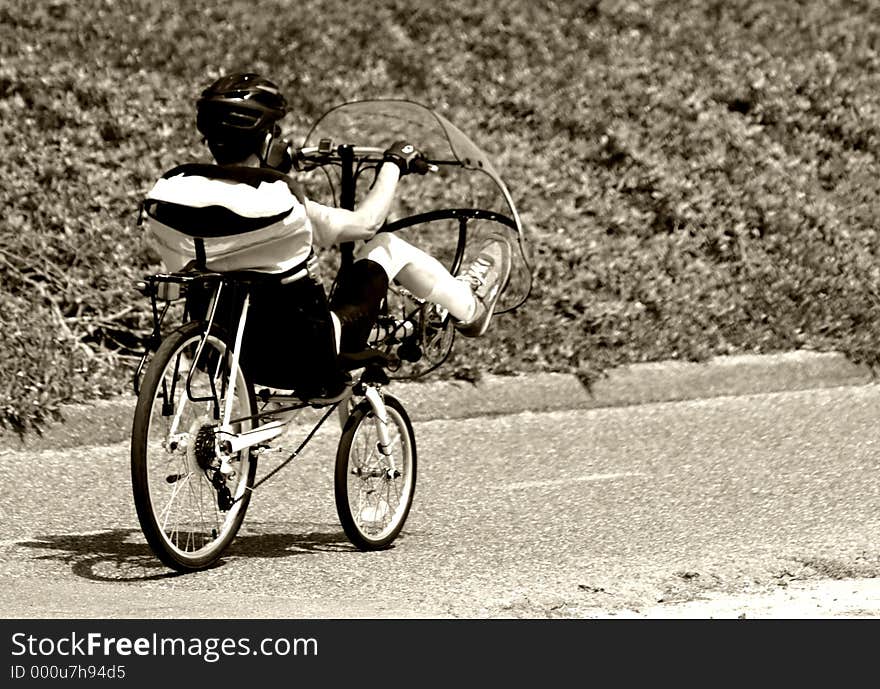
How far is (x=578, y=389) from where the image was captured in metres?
10.0

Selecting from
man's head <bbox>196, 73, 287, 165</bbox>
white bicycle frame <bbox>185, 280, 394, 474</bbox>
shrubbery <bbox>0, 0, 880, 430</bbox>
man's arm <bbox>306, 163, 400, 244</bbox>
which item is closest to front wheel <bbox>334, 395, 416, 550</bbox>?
white bicycle frame <bbox>185, 280, 394, 474</bbox>

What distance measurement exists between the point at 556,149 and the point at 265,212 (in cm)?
704

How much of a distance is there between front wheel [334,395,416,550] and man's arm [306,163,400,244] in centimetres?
71

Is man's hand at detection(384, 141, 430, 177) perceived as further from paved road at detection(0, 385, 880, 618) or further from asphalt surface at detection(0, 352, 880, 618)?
asphalt surface at detection(0, 352, 880, 618)

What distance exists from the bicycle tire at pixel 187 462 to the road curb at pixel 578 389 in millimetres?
2411

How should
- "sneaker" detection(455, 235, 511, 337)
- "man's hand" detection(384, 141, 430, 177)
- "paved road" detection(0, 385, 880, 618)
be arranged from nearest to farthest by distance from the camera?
"paved road" detection(0, 385, 880, 618)
"man's hand" detection(384, 141, 430, 177)
"sneaker" detection(455, 235, 511, 337)

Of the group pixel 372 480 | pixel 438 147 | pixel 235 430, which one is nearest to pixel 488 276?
pixel 438 147

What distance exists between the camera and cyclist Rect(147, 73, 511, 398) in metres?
5.73

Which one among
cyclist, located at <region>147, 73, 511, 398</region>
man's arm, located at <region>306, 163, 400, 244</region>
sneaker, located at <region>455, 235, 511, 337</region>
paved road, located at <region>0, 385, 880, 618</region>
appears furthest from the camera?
sneaker, located at <region>455, 235, 511, 337</region>

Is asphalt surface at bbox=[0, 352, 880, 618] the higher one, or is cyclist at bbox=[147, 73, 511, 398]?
cyclist at bbox=[147, 73, 511, 398]

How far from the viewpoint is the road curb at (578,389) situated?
8.68 m

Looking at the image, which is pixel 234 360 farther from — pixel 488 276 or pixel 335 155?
pixel 488 276

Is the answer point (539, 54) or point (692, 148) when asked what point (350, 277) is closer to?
point (692, 148)

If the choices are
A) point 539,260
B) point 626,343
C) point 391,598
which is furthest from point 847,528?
point 539,260
